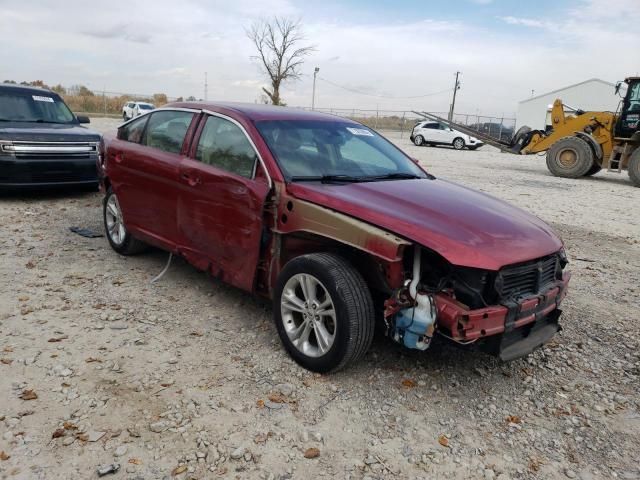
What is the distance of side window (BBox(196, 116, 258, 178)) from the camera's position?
392 centimetres

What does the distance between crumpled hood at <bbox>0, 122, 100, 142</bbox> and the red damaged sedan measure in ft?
12.9

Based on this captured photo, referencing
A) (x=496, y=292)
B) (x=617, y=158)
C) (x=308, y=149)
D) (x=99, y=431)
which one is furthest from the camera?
(x=617, y=158)

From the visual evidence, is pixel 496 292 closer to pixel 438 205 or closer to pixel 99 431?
pixel 438 205

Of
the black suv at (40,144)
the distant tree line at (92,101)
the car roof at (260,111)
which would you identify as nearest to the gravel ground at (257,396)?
the car roof at (260,111)

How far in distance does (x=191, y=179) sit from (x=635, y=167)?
566 inches

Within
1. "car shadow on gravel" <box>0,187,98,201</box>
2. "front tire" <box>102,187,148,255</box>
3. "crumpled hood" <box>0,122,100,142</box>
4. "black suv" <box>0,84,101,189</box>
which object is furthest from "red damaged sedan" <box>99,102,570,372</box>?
"car shadow on gravel" <box>0,187,98,201</box>

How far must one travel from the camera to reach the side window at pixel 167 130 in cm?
459

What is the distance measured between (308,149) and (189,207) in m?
1.09

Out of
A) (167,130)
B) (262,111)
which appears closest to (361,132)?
(262,111)

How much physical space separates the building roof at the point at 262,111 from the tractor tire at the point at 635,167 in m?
13.0

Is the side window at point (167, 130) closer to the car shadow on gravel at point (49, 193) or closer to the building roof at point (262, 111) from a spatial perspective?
the building roof at point (262, 111)

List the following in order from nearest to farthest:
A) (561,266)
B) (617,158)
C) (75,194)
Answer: (561,266) → (75,194) → (617,158)

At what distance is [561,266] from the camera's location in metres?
Result: 3.74

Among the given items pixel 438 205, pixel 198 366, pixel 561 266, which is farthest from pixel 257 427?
pixel 561 266
